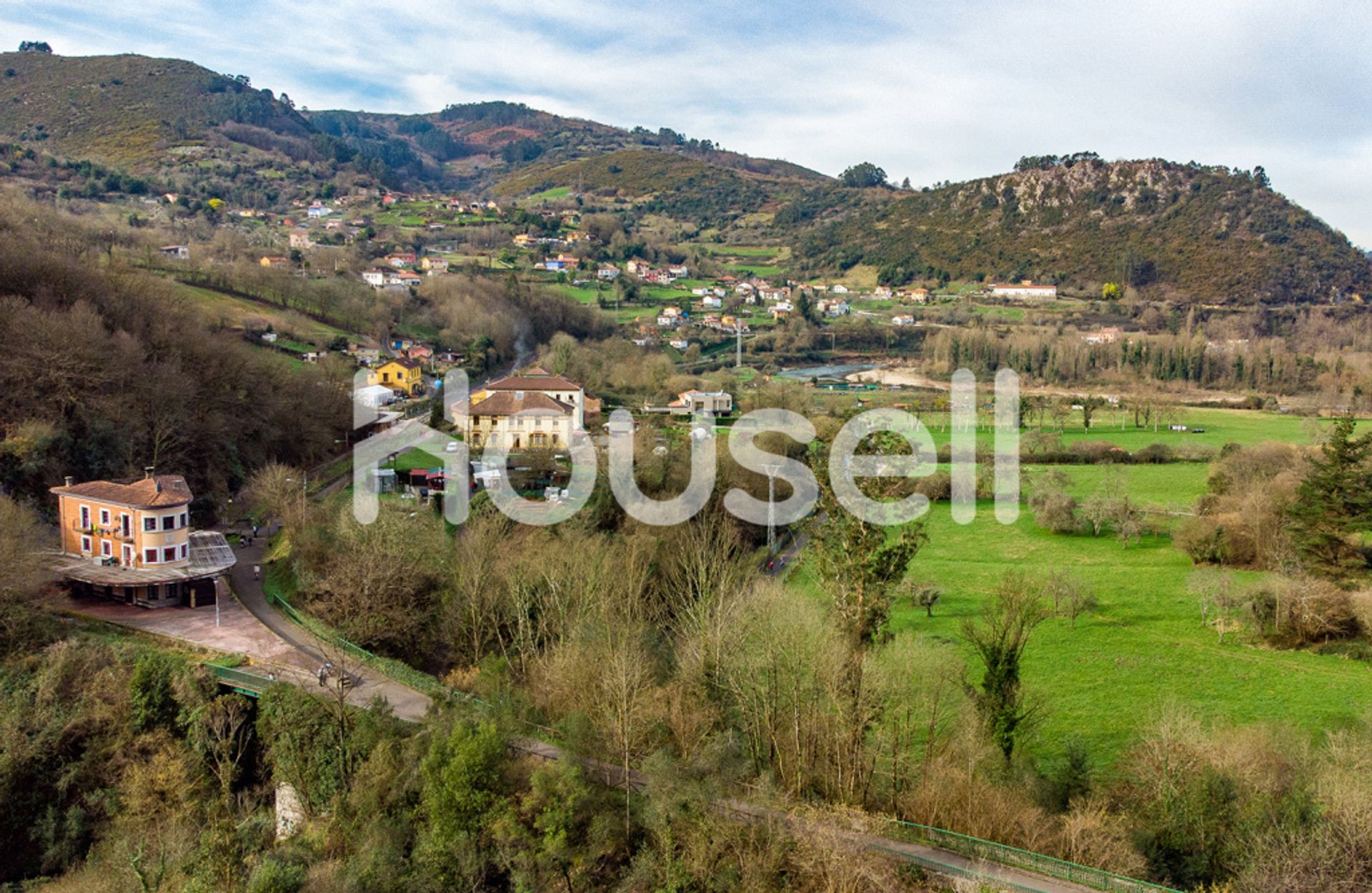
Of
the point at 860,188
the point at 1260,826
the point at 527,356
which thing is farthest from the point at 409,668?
the point at 860,188

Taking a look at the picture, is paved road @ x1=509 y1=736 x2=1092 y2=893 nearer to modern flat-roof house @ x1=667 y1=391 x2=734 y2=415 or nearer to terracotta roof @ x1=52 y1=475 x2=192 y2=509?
terracotta roof @ x1=52 y1=475 x2=192 y2=509

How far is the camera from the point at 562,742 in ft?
40.0

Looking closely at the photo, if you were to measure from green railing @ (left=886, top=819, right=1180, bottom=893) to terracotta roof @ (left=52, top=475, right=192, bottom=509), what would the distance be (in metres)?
15.4

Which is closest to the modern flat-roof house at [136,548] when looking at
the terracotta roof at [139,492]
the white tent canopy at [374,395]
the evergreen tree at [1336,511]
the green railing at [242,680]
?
the terracotta roof at [139,492]

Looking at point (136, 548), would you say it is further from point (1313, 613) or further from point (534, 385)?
point (1313, 613)

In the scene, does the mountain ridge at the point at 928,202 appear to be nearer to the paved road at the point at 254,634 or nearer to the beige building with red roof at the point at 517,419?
the beige building with red roof at the point at 517,419

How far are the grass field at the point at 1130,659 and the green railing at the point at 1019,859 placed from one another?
14.0ft

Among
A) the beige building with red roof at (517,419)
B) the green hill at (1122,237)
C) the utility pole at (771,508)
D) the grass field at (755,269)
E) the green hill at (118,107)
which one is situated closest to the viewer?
the utility pole at (771,508)

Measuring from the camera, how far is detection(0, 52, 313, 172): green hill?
3292 inches

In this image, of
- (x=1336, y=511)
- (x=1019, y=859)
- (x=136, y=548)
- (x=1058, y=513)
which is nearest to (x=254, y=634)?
(x=136, y=548)

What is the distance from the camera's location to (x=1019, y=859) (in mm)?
10312

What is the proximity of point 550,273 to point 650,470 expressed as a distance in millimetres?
54194

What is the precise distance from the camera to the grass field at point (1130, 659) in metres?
16.0

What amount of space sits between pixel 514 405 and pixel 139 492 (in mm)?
14953
